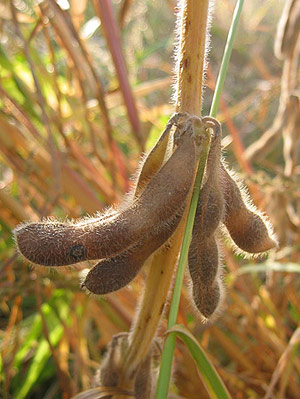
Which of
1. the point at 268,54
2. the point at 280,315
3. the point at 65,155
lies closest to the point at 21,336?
the point at 65,155

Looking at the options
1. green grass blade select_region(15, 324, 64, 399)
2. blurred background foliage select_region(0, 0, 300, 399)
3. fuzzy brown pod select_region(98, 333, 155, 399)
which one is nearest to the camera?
fuzzy brown pod select_region(98, 333, 155, 399)

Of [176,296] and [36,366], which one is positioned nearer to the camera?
[176,296]

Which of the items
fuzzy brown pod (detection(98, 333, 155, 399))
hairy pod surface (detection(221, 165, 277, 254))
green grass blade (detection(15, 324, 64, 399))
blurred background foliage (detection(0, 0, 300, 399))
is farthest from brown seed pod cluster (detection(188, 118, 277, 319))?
green grass blade (detection(15, 324, 64, 399))

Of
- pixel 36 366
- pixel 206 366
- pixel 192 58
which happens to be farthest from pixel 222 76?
pixel 36 366

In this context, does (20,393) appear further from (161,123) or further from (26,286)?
(161,123)

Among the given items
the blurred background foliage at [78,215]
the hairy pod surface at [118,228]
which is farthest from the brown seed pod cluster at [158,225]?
the blurred background foliage at [78,215]

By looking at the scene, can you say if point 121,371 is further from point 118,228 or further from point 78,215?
point 78,215

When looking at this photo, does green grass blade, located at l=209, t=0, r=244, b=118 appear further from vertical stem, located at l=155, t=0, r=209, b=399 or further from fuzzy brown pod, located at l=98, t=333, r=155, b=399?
fuzzy brown pod, located at l=98, t=333, r=155, b=399
